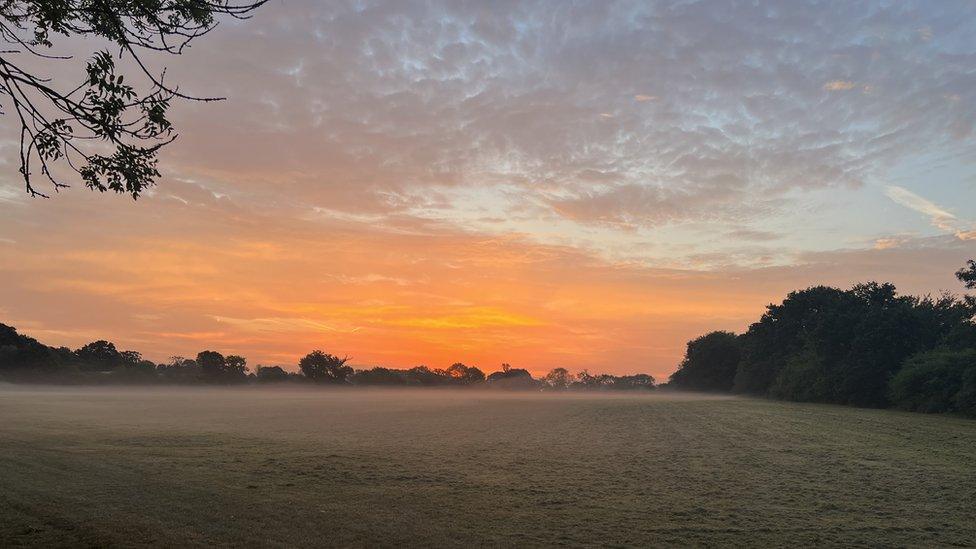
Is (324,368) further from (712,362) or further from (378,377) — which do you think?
(712,362)

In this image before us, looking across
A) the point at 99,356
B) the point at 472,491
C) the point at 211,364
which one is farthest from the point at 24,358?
the point at 472,491

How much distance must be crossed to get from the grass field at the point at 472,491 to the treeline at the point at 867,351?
33.4 metres

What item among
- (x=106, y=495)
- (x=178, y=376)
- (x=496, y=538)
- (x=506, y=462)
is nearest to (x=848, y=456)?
(x=506, y=462)

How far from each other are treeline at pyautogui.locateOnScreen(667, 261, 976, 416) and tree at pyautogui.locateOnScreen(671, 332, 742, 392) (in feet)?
74.4

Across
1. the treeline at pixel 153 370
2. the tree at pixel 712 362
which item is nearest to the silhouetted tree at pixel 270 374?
the treeline at pixel 153 370

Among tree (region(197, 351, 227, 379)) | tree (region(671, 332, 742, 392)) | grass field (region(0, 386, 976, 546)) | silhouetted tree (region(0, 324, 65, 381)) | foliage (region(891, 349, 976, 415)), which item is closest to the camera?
grass field (region(0, 386, 976, 546))

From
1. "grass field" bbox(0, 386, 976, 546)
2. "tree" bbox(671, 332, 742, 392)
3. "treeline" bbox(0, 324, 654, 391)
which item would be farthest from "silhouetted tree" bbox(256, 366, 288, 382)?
"grass field" bbox(0, 386, 976, 546)

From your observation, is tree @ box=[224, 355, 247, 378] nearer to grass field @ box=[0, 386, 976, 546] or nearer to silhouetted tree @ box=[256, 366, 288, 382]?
silhouetted tree @ box=[256, 366, 288, 382]

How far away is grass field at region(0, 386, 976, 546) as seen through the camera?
411 inches

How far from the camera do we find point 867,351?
70.9 m

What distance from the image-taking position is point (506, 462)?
19.2m

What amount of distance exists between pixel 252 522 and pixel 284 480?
14.6 feet

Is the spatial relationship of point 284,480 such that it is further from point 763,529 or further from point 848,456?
point 848,456

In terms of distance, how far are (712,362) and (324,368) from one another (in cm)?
9557
